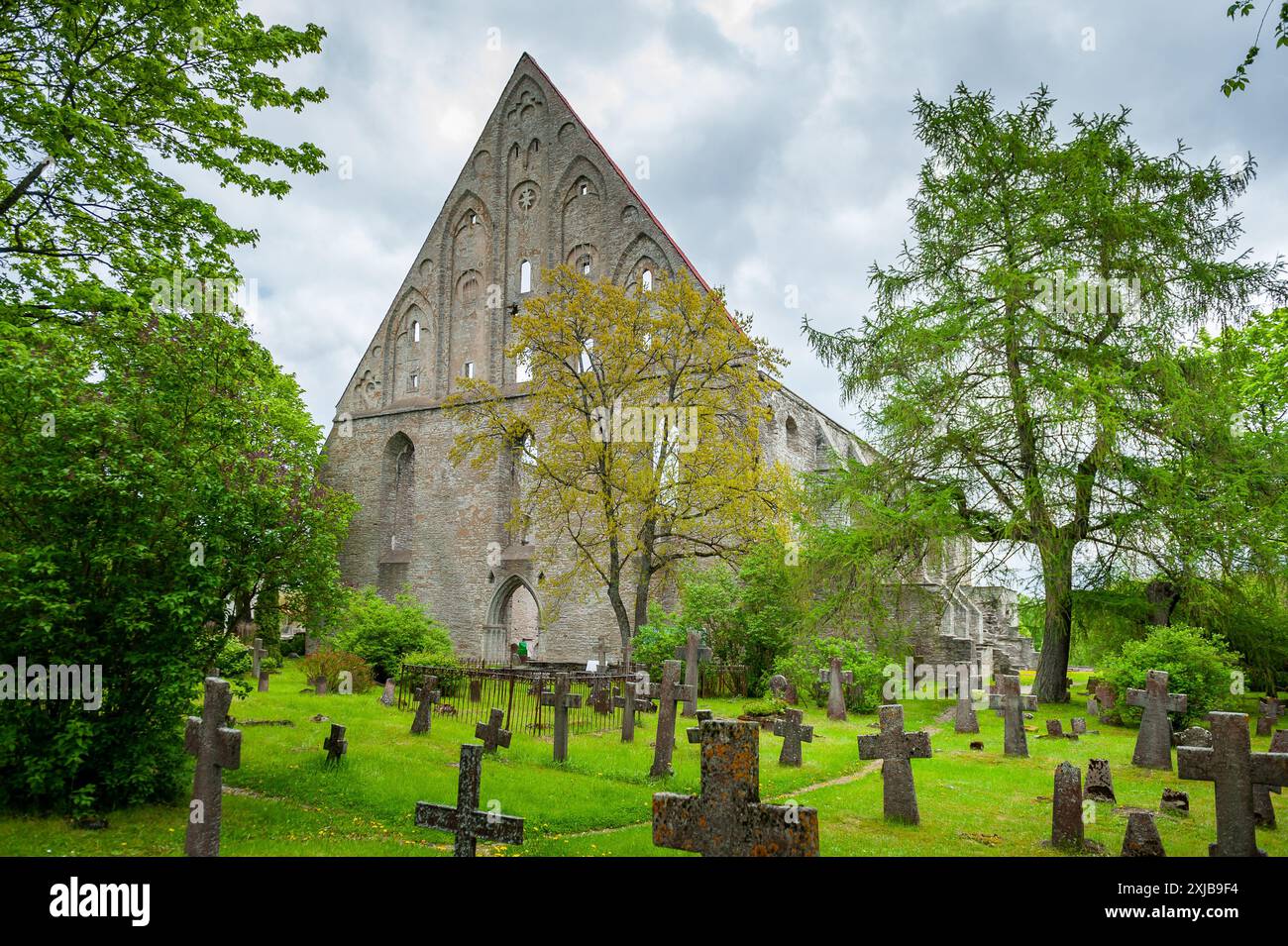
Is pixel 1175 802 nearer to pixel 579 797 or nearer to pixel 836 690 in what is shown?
pixel 579 797

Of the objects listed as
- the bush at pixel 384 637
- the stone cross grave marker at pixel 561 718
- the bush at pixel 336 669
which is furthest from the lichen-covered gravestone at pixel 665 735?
the bush at pixel 384 637

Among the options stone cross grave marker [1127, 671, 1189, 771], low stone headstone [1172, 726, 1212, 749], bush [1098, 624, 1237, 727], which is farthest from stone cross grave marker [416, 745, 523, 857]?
bush [1098, 624, 1237, 727]

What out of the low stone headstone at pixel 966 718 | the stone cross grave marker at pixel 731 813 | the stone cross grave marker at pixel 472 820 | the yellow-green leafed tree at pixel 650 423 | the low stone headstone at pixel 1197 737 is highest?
the yellow-green leafed tree at pixel 650 423

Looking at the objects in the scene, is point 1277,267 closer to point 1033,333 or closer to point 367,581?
point 1033,333

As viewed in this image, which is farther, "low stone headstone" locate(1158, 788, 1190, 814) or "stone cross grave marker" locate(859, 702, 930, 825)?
"low stone headstone" locate(1158, 788, 1190, 814)

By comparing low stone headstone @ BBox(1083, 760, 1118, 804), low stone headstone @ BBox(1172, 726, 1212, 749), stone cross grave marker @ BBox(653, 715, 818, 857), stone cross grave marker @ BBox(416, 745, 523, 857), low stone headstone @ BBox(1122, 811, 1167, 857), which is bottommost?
low stone headstone @ BBox(1083, 760, 1118, 804)

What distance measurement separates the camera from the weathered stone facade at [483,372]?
2428 centimetres

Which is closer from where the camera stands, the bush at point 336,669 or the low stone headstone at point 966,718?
the low stone headstone at point 966,718

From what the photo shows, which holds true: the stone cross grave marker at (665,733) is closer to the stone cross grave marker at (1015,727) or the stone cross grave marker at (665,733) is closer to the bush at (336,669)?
the stone cross grave marker at (1015,727)

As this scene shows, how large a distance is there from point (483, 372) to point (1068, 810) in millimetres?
22377

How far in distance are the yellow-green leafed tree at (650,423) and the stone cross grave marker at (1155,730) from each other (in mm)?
9094

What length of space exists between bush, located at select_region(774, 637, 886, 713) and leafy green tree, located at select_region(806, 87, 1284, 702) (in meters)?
3.42

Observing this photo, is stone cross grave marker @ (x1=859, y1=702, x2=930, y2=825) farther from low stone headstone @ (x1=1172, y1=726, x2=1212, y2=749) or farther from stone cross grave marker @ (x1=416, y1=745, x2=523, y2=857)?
stone cross grave marker @ (x1=416, y1=745, x2=523, y2=857)

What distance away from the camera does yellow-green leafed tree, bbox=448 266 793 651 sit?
18531 millimetres
